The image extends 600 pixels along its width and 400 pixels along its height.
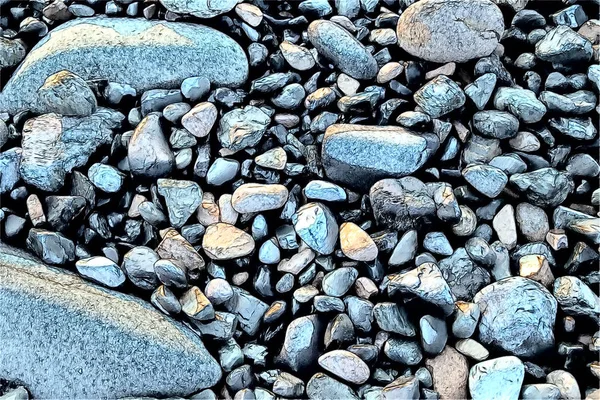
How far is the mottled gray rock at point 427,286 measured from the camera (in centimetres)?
120

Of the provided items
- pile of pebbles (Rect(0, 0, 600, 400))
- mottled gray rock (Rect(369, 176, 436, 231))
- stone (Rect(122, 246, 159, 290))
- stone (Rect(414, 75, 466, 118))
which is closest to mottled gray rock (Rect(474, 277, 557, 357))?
pile of pebbles (Rect(0, 0, 600, 400))

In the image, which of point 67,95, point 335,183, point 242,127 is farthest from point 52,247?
point 335,183

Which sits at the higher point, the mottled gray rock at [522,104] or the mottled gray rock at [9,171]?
the mottled gray rock at [522,104]

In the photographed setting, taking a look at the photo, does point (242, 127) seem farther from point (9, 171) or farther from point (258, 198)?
point (9, 171)

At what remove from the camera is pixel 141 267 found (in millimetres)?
1286

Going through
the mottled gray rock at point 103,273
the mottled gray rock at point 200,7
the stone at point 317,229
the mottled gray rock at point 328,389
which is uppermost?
the mottled gray rock at point 200,7

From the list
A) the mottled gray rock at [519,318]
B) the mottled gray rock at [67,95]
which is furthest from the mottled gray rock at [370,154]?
the mottled gray rock at [67,95]

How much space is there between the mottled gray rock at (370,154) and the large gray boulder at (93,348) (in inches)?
18.9

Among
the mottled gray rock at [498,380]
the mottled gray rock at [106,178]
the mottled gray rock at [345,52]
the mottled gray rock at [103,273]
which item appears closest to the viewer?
the mottled gray rock at [498,380]

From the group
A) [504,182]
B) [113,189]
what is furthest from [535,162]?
[113,189]

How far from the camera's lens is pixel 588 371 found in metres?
1.20

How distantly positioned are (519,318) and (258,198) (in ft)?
1.92

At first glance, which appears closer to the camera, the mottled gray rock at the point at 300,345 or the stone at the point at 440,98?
the mottled gray rock at the point at 300,345

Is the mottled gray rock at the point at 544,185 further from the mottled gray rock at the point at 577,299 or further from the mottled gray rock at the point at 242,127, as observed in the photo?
the mottled gray rock at the point at 242,127
